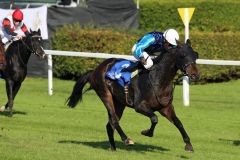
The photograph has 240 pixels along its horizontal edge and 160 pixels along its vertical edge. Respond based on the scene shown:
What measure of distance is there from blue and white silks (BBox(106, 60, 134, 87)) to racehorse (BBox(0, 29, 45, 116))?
4.29m

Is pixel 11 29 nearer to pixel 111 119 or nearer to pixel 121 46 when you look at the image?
pixel 111 119

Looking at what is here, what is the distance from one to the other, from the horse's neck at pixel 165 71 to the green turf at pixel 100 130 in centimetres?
98

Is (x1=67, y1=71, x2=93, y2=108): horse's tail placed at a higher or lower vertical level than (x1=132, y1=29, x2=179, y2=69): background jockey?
lower

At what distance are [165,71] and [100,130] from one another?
3025mm

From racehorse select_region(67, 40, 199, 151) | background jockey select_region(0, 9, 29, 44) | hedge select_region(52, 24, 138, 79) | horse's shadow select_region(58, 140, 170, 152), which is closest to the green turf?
horse's shadow select_region(58, 140, 170, 152)

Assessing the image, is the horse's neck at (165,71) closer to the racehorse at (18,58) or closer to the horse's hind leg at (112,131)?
the horse's hind leg at (112,131)

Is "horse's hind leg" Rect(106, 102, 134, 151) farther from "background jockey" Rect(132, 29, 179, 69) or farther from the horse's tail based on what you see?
"background jockey" Rect(132, 29, 179, 69)

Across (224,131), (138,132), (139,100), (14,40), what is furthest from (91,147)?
(14,40)

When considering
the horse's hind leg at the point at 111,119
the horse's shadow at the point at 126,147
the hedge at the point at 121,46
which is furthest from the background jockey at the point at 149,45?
the hedge at the point at 121,46

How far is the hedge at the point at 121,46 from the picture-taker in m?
20.8

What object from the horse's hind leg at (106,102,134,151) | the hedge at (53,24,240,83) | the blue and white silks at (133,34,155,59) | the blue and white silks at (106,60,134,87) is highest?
the blue and white silks at (133,34,155,59)

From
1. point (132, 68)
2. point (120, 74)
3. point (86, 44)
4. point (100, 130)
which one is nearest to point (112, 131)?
point (120, 74)

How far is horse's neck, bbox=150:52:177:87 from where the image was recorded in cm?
1018

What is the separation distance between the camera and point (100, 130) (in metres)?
12.9
